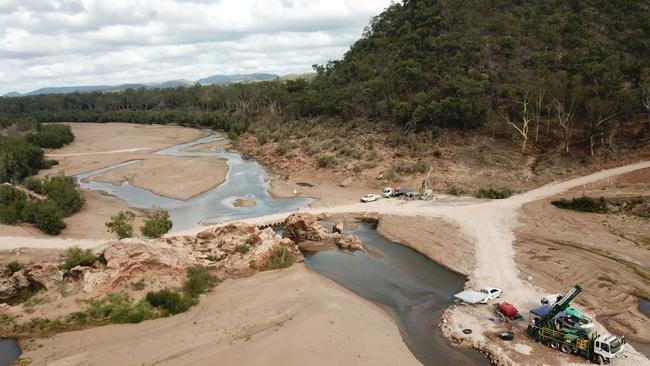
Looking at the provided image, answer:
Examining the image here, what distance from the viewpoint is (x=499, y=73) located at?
247 feet

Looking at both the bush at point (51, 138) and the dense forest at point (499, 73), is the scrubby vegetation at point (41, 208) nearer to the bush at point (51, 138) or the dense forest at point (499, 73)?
the dense forest at point (499, 73)

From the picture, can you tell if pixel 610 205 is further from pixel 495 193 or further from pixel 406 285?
pixel 406 285

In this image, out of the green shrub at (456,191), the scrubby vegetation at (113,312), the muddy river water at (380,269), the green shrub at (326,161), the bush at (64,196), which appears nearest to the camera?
the muddy river water at (380,269)

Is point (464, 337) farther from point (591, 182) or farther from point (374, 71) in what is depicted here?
point (374, 71)

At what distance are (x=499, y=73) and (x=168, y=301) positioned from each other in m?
65.5

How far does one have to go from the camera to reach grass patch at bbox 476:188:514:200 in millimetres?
50531

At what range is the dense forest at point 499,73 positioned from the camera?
58.6m

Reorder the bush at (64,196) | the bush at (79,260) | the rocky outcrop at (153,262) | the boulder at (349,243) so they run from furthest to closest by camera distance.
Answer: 1. the bush at (64,196)
2. the boulder at (349,243)
3. the bush at (79,260)
4. the rocky outcrop at (153,262)

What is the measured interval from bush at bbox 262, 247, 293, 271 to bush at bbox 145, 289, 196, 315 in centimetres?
758

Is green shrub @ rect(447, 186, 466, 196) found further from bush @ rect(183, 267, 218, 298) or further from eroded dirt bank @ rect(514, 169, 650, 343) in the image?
bush @ rect(183, 267, 218, 298)

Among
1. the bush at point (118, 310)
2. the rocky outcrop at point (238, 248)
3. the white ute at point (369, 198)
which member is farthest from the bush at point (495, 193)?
the bush at point (118, 310)

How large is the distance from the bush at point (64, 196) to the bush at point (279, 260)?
25.4 m

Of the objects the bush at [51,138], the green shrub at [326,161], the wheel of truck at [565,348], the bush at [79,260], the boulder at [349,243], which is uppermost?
the bush at [51,138]

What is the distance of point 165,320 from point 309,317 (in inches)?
341
